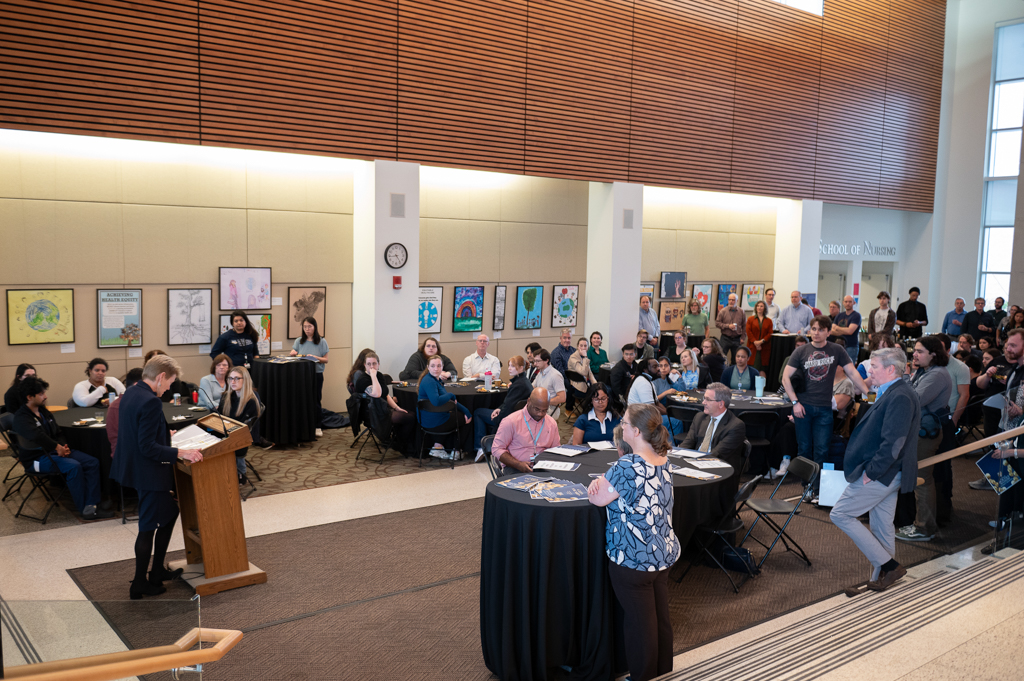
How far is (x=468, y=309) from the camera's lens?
12344mm

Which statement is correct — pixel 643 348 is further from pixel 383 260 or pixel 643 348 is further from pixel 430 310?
pixel 383 260

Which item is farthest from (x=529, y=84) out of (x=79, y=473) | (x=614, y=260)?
(x=79, y=473)

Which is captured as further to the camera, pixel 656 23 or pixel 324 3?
pixel 656 23

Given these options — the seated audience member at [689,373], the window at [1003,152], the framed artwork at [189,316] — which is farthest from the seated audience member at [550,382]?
the window at [1003,152]

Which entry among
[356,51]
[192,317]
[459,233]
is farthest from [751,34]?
[192,317]

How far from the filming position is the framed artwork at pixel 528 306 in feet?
42.5

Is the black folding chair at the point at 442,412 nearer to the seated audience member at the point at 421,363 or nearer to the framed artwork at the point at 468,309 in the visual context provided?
the seated audience member at the point at 421,363

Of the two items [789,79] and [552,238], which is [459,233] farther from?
[789,79]

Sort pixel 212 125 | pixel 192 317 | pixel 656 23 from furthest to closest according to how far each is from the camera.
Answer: pixel 656 23
pixel 192 317
pixel 212 125

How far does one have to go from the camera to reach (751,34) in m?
14.3

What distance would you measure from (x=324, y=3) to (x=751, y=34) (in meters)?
8.48

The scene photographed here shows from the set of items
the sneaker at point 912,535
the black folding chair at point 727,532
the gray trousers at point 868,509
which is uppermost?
the gray trousers at point 868,509

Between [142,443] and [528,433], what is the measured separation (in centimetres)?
287

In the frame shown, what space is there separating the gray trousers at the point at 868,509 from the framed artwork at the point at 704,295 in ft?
33.4
